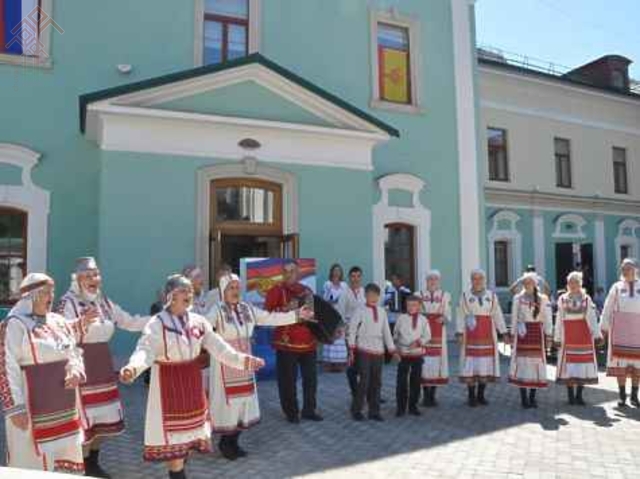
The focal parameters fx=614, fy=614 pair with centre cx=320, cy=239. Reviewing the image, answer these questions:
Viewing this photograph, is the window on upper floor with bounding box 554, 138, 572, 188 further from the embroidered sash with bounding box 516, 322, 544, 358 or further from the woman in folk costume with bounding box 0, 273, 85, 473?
the woman in folk costume with bounding box 0, 273, 85, 473

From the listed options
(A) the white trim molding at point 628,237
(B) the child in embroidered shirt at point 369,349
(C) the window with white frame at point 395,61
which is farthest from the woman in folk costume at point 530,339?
(A) the white trim molding at point 628,237

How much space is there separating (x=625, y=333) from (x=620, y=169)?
16.6m

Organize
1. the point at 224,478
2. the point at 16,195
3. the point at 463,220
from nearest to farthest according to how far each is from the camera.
Result: the point at 224,478
the point at 16,195
the point at 463,220

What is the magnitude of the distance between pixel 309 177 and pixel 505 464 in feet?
20.5

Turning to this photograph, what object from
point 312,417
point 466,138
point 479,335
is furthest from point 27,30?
point 466,138

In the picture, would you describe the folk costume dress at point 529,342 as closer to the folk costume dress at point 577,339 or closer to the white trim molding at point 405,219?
the folk costume dress at point 577,339

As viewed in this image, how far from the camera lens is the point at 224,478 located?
4.94 metres

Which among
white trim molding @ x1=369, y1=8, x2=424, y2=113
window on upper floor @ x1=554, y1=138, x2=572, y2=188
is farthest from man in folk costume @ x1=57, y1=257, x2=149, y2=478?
window on upper floor @ x1=554, y1=138, x2=572, y2=188

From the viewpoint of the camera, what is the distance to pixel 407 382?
7227mm

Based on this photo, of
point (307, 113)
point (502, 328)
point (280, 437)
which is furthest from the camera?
point (307, 113)

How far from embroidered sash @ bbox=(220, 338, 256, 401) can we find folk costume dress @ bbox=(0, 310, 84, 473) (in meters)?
1.54

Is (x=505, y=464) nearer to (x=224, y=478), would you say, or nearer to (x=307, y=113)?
(x=224, y=478)

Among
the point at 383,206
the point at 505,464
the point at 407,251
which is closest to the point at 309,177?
the point at 383,206

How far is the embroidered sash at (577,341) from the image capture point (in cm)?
776
